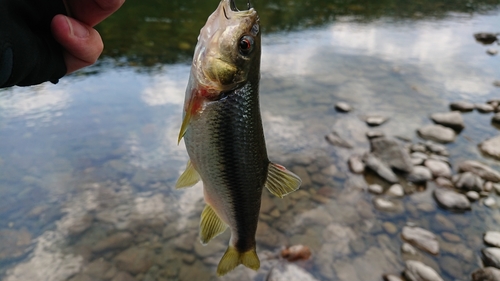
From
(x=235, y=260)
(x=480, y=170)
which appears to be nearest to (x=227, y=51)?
(x=235, y=260)

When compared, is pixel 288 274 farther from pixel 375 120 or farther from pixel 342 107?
pixel 342 107

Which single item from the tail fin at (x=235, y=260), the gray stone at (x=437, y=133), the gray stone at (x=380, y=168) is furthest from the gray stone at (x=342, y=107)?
the tail fin at (x=235, y=260)

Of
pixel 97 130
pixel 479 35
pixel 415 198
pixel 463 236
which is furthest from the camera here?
pixel 479 35

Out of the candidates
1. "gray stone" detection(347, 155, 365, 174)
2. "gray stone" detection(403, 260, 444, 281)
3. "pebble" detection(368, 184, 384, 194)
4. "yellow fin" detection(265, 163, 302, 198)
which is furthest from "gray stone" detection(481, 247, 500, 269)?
"yellow fin" detection(265, 163, 302, 198)

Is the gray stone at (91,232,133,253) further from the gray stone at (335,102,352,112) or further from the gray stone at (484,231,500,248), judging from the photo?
the gray stone at (335,102,352,112)

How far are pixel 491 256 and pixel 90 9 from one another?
18.4 ft

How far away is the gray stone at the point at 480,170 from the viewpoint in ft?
21.6

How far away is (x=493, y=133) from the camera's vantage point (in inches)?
322

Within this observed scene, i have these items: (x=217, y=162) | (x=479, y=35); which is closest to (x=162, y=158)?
(x=217, y=162)

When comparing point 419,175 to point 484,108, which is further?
point 484,108

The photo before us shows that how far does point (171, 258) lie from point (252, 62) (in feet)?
12.7

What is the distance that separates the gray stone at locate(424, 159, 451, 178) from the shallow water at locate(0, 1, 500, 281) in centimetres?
44

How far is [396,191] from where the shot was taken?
6.35 metres

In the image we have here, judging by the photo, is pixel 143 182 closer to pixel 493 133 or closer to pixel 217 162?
pixel 217 162
